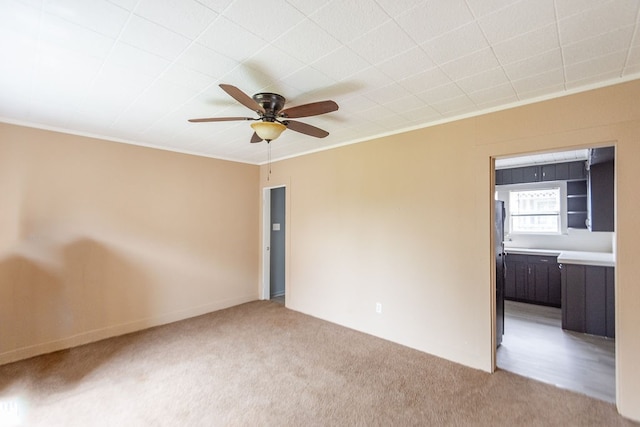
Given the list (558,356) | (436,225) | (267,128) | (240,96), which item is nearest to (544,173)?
(558,356)

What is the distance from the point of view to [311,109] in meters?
2.14

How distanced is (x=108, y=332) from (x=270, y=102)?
3.61 meters

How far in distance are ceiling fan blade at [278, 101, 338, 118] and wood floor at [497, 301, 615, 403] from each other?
304 cm

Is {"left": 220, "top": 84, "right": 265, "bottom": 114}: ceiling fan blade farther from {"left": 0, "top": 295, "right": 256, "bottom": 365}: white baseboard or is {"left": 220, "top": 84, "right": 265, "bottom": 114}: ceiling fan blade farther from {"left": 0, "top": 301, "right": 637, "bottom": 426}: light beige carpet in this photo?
A: {"left": 0, "top": 295, "right": 256, "bottom": 365}: white baseboard

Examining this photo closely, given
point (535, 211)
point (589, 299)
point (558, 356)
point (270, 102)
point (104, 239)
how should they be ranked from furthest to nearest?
point (535, 211) → point (589, 299) → point (104, 239) → point (558, 356) → point (270, 102)

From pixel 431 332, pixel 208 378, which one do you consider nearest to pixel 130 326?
pixel 208 378

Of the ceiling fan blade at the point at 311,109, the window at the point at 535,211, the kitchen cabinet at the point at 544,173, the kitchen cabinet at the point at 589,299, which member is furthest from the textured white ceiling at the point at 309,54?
the window at the point at 535,211

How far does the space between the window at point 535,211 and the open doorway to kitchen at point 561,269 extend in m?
0.02

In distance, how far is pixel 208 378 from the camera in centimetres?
269

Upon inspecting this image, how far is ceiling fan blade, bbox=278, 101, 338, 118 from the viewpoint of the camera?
207cm

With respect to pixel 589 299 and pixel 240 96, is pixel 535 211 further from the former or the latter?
pixel 240 96

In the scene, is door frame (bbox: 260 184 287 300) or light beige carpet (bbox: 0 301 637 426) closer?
light beige carpet (bbox: 0 301 637 426)

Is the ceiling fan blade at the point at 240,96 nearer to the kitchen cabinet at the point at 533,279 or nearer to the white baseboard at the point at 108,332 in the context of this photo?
the white baseboard at the point at 108,332

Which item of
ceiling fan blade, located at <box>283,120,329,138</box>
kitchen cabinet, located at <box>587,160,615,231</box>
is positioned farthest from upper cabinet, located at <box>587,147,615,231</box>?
ceiling fan blade, located at <box>283,120,329,138</box>
